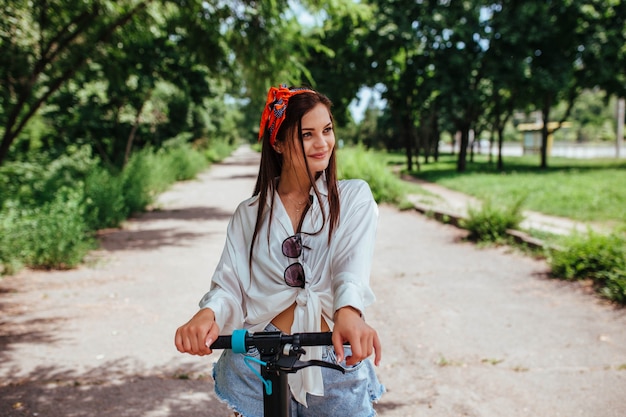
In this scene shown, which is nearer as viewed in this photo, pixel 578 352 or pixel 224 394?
pixel 224 394

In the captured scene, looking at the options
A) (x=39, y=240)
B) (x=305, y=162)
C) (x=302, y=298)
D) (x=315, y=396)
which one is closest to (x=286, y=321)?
(x=302, y=298)

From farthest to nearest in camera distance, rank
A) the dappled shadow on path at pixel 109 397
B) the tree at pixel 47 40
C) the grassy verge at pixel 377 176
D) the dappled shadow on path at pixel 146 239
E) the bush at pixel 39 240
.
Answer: the grassy verge at pixel 377 176
the dappled shadow on path at pixel 146 239
the tree at pixel 47 40
the bush at pixel 39 240
the dappled shadow on path at pixel 109 397

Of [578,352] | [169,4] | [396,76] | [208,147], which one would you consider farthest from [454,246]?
[208,147]

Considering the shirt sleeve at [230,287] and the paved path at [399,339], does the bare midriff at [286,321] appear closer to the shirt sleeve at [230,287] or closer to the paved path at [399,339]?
the shirt sleeve at [230,287]

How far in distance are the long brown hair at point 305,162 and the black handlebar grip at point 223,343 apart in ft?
1.13

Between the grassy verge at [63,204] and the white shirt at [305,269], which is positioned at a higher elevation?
the white shirt at [305,269]

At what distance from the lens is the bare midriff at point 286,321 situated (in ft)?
5.71

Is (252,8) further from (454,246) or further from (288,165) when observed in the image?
(288,165)

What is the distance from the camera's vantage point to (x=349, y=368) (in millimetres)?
1702

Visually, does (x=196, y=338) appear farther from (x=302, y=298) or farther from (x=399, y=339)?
(x=399, y=339)

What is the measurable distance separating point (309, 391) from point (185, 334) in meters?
0.41

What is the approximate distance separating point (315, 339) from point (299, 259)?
0.36m

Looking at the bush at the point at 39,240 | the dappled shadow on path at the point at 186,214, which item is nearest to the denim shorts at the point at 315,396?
the bush at the point at 39,240

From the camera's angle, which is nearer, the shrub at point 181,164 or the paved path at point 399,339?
the paved path at point 399,339
